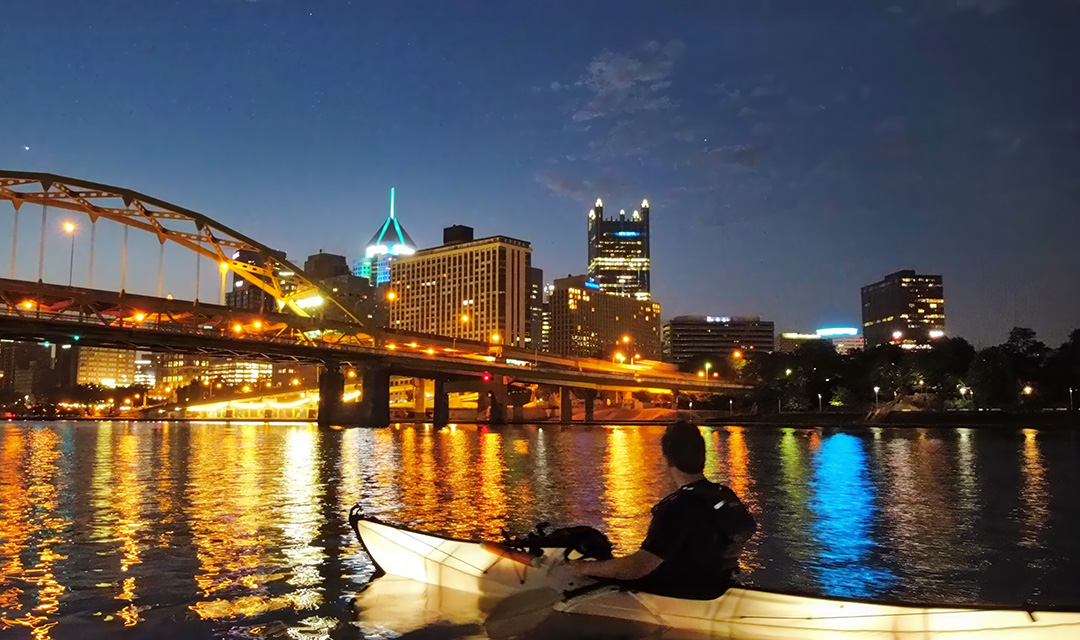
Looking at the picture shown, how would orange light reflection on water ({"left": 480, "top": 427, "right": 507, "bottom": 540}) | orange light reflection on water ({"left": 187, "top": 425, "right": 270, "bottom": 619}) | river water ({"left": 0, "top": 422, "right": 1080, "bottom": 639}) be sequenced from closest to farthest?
river water ({"left": 0, "top": 422, "right": 1080, "bottom": 639})
orange light reflection on water ({"left": 187, "top": 425, "right": 270, "bottom": 619})
orange light reflection on water ({"left": 480, "top": 427, "right": 507, "bottom": 540})

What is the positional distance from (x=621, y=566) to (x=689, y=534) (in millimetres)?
1067

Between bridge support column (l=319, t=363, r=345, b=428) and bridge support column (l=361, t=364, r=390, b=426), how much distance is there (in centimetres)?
355

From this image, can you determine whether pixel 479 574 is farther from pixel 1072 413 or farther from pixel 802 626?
pixel 1072 413

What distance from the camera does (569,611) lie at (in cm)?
916

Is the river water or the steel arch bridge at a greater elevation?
the steel arch bridge

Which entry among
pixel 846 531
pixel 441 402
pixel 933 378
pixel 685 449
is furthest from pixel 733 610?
pixel 933 378

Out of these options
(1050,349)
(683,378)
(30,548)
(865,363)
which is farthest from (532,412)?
(30,548)

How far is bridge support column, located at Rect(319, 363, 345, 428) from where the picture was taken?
106625 millimetres

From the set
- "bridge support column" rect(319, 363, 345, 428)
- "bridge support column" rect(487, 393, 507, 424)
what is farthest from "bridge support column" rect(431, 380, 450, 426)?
"bridge support column" rect(319, 363, 345, 428)

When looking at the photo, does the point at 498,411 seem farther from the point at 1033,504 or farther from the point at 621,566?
the point at 621,566

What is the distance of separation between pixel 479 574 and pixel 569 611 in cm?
189

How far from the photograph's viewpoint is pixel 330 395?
108 metres

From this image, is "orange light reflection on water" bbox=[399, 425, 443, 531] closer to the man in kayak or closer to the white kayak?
the white kayak

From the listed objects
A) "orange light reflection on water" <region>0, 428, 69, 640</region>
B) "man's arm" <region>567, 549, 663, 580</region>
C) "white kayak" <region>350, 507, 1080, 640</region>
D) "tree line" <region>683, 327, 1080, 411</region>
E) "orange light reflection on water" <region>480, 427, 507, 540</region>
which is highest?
"tree line" <region>683, 327, 1080, 411</region>
